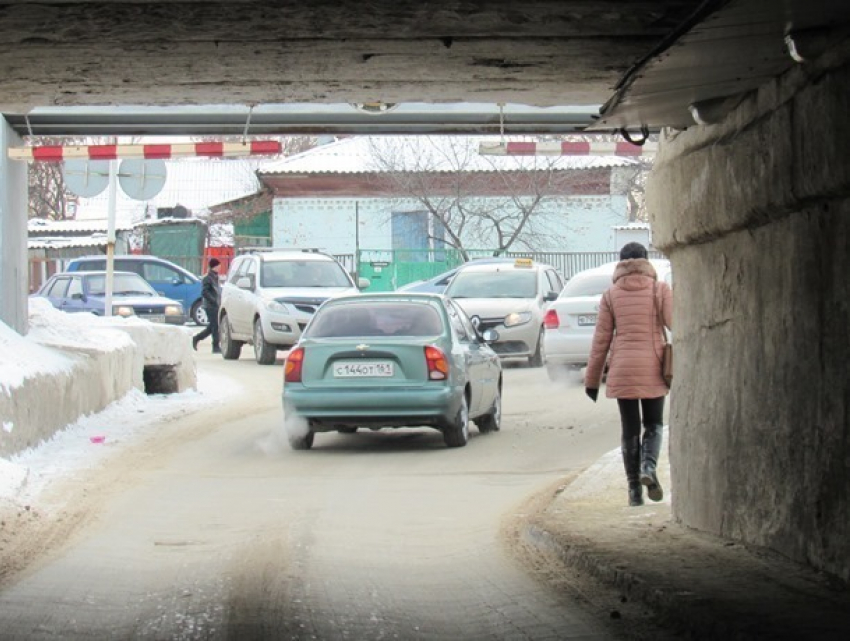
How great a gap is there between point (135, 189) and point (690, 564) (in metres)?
14.1

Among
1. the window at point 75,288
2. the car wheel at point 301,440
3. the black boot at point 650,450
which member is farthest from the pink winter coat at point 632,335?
the window at point 75,288

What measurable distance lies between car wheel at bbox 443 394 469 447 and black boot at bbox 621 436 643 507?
14.4ft

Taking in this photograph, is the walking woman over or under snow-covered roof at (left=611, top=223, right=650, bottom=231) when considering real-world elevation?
under

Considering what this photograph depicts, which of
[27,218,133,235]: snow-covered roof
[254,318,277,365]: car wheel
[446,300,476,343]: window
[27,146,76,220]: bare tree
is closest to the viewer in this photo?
[446,300,476,343]: window

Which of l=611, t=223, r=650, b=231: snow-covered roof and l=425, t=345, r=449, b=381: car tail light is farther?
l=611, t=223, r=650, b=231: snow-covered roof

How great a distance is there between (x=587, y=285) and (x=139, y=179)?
6563 mm

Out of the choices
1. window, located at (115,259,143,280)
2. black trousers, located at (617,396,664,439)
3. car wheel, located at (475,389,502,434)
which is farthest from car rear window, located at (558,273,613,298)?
window, located at (115,259,143,280)

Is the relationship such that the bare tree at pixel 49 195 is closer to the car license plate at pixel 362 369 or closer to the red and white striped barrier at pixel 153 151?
the red and white striped barrier at pixel 153 151

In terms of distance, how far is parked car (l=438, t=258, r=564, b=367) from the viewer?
2362 cm

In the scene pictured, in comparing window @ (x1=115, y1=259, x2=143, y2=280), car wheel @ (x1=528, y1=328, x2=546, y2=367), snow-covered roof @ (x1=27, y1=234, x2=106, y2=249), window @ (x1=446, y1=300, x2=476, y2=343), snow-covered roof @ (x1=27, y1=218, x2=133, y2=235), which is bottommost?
car wheel @ (x1=528, y1=328, x2=546, y2=367)

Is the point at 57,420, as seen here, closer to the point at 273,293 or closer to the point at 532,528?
the point at 532,528

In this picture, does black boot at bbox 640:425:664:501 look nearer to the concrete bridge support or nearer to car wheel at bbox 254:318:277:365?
the concrete bridge support

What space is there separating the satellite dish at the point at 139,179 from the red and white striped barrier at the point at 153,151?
200 cm

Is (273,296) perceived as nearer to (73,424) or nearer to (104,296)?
(104,296)
